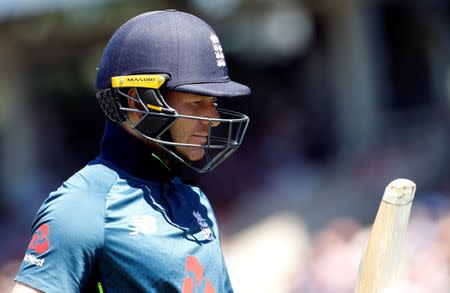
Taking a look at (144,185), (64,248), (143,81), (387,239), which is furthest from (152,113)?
(387,239)

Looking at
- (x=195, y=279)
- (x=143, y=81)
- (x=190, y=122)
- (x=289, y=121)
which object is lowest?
(x=289, y=121)

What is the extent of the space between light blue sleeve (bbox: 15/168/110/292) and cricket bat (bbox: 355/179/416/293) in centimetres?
70

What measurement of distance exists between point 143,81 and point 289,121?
10760mm

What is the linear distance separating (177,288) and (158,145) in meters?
0.42

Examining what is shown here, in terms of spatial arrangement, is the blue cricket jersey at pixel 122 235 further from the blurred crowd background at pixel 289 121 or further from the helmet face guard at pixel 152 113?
the blurred crowd background at pixel 289 121

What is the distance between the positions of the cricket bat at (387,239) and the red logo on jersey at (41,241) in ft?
2.70

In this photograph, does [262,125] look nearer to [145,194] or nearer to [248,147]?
[248,147]

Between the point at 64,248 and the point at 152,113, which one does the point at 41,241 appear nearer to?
the point at 64,248

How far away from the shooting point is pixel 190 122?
7.80 ft

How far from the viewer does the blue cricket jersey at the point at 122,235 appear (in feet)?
6.89

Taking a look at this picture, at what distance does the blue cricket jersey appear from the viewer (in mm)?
2100

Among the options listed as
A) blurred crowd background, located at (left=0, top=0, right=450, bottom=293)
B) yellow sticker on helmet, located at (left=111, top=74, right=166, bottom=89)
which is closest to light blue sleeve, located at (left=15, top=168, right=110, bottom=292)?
yellow sticker on helmet, located at (left=111, top=74, right=166, bottom=89)

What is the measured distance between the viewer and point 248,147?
43.5 ft

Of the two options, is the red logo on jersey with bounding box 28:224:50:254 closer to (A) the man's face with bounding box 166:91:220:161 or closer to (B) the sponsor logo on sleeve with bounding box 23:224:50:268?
(B) the sponsor logo on sleeve with bounding box 23:224:50:268
